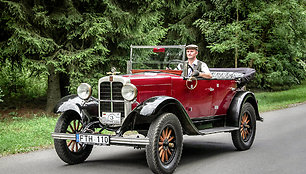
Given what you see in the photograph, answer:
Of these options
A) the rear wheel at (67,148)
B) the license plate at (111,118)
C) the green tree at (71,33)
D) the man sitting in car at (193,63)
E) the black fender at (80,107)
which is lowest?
the rear wheel at (67,148)

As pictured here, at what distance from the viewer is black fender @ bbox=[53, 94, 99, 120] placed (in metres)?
6.65

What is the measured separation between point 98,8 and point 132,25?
1.40 meters

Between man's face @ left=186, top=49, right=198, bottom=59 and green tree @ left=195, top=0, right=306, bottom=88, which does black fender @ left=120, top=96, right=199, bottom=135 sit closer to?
man's face @ left=186, top=49, right=198, bottom=59

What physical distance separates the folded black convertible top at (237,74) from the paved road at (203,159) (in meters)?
1.40

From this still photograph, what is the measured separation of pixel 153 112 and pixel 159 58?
75.0 inches

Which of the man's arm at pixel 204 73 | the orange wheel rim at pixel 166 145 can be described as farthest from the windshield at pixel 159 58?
the orange wheel rim at pixel 166 145

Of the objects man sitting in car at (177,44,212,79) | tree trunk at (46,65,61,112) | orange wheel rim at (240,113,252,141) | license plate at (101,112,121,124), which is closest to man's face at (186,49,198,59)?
man sitting in car at (177,44,212,79)

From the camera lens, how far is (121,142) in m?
5.79

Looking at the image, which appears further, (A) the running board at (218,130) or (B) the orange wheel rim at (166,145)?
(A) the running board at (218,130)

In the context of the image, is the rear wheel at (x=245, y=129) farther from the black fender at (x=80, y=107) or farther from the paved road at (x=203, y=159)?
the black fender at (x=80, y=107)

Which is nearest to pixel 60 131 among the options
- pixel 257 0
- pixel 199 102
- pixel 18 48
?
pixel 199 102

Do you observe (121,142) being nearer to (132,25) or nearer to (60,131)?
(60,131)

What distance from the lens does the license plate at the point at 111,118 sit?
21.0ft

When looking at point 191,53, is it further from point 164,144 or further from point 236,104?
point 164,144
